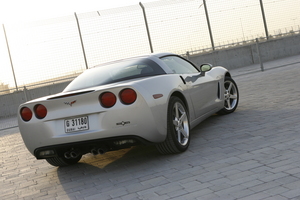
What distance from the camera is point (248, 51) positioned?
20.7 m

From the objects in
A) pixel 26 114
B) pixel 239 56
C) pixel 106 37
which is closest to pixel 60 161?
pixel 26 114

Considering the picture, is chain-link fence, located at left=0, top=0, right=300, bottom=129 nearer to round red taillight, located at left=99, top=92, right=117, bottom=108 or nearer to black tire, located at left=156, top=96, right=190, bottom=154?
black tire, located at left=156, top=96, right=190, bottom=154

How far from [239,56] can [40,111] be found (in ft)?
54.9

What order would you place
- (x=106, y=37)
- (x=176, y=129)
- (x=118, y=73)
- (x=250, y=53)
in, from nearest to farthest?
1. (x=176, y=129)
2. (x=118, y=73)
3. (x=106, y=37)
4. (x=250, y=53)

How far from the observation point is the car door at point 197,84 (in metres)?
5.75

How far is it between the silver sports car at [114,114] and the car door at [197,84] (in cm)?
15

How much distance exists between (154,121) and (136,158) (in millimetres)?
923

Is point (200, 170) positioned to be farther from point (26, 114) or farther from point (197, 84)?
point (26, 114)

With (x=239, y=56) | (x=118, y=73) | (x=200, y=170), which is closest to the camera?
(x=200, y=170)

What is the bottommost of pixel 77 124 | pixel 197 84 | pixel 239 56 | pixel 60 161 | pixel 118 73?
pixel 60 161

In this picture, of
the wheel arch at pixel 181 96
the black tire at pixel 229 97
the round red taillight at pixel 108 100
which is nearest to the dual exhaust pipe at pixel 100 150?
the round red taillight at pixel 108 100

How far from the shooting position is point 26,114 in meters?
4.93

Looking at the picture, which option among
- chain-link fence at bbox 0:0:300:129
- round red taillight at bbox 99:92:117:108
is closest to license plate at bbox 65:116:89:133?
round red taillight at bbox 99:92:117:108

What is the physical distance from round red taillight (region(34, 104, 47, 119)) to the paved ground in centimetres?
78
